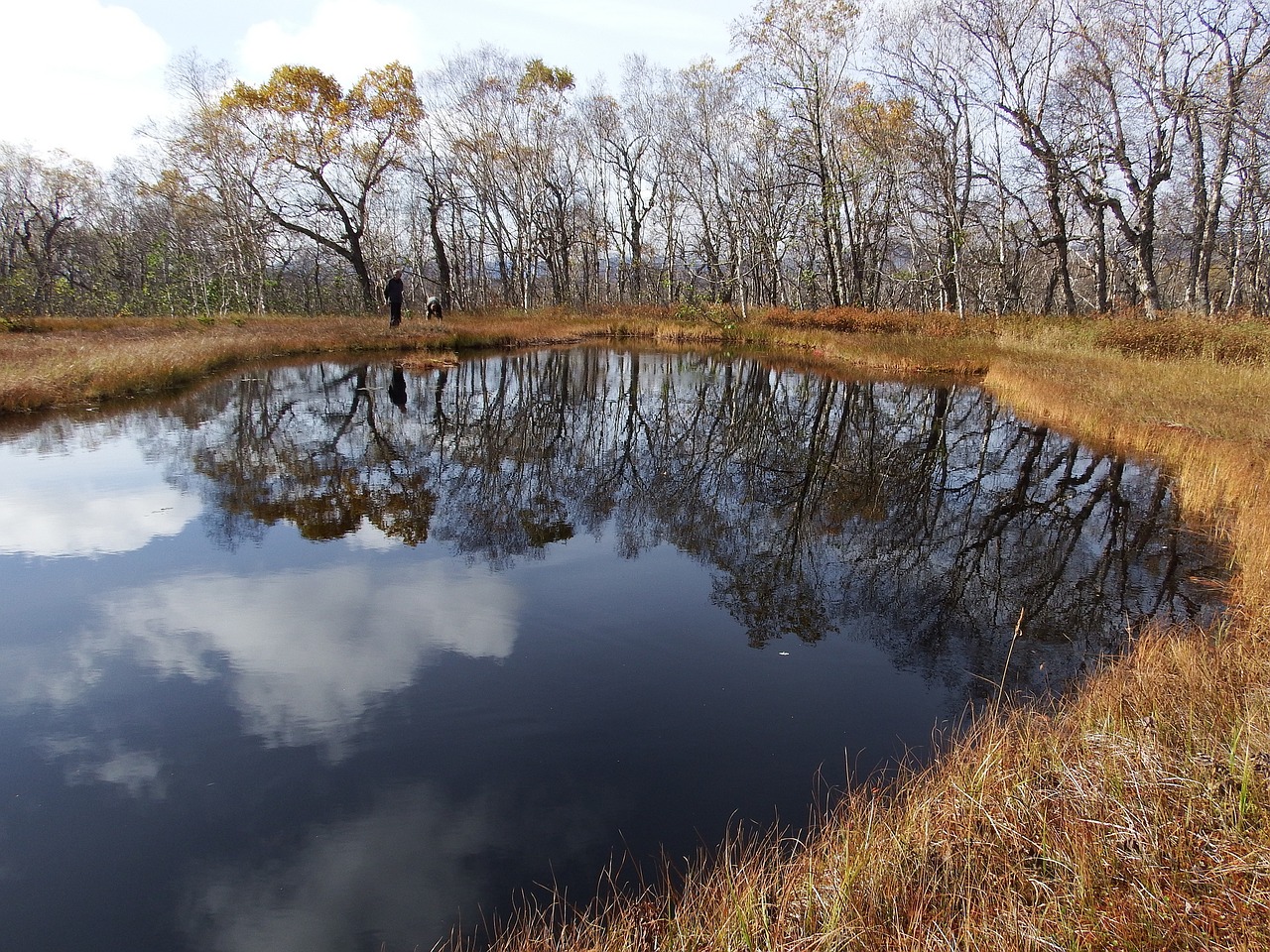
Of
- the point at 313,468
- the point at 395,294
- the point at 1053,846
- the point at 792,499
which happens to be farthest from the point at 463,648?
the point at 395,294

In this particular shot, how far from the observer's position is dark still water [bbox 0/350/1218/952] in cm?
307

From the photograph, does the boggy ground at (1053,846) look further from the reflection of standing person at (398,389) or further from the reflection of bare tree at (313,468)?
the reflection of standing person at (398,389)

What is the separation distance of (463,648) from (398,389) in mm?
12958

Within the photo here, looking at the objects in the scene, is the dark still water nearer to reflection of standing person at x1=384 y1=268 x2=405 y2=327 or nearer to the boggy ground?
the boggy ground

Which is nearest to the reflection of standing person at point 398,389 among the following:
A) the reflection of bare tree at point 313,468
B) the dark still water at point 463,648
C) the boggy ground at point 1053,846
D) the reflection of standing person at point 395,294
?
the reflection of bare tree at point 313,468

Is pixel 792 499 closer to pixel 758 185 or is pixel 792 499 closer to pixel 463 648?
pixel 463 648

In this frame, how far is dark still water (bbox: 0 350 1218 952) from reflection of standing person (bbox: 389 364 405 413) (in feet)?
13.4

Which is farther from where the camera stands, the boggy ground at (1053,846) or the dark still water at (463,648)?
the dark still water at (463,648)

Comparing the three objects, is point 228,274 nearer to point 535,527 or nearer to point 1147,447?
point 535,527

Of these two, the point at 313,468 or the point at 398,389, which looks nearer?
the point at 313,468

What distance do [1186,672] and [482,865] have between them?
368 cm

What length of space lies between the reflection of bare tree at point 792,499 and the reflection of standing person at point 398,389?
0.43 ft

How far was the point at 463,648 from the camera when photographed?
16.6 ft

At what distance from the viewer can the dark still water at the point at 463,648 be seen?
3068 millimetres
